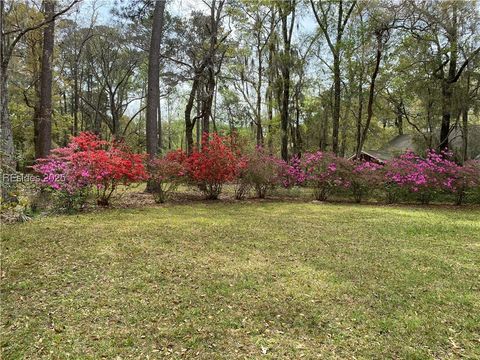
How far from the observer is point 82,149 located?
8055 mm

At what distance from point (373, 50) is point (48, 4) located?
1310 centimetres

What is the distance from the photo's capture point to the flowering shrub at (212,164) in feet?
31.5

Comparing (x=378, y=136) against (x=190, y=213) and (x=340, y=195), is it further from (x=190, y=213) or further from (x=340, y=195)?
(x=190, y=213)

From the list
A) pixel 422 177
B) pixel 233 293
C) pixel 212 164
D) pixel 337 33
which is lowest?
pixel 233 293

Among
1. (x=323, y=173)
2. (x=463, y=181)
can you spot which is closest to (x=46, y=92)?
(x=323, y=173)

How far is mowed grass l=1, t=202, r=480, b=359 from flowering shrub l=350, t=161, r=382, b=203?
4794 millimetres

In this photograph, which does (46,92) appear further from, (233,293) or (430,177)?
(430,177)

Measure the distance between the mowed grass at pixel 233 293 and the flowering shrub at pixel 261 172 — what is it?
4.39 metres

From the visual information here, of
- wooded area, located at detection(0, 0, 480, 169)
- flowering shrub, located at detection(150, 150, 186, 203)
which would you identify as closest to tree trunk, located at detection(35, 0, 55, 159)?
wooded area, located at detection(0, 0, 480, 169)

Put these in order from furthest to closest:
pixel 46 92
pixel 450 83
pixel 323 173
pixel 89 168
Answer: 1. pixel 450 83
2. pixel 323 173
3. pixel 46 92
4. pixel 89 168

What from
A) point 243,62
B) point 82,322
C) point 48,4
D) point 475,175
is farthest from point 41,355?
point 243,62

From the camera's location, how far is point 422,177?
10492 mm

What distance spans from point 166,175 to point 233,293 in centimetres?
614

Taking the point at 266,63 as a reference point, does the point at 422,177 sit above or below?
below
